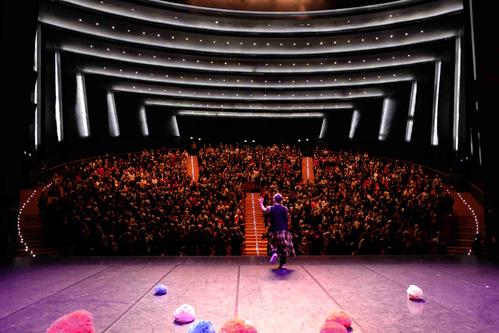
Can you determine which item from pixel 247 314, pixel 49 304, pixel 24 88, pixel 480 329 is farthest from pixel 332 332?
pixel 24 88

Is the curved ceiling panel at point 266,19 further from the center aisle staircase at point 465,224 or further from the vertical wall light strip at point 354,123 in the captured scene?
the vertical wall light strip at point 354,123

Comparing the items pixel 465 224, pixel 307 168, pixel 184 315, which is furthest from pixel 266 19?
pixel 184 315

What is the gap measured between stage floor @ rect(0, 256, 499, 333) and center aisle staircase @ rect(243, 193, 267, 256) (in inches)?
125

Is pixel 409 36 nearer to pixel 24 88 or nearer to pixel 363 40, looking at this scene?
pixel 363 40

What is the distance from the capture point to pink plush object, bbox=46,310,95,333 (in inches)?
126

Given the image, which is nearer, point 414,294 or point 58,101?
point 414,294

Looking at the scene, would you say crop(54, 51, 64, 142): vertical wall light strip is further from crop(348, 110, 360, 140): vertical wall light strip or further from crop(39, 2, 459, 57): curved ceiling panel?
crop(348, 110, 360, 140): vertical wall light strip

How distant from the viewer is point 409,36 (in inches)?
951

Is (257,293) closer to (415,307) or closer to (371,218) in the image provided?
(415,307)

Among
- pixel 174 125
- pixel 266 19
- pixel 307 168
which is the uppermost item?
pixel 266 19

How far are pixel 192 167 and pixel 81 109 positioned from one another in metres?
10.2

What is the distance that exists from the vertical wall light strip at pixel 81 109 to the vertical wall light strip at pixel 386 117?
76.4 ft

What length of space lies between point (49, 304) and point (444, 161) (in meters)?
20.9

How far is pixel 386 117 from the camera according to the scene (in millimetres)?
32125
